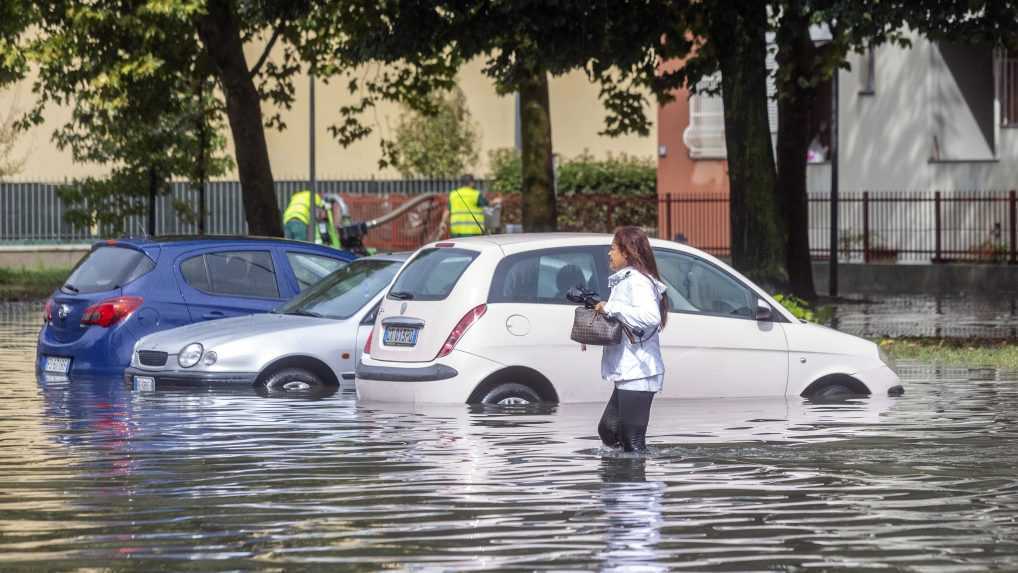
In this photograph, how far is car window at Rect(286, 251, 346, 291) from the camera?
17.5 meters

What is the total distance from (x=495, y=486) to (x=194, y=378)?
5112mm

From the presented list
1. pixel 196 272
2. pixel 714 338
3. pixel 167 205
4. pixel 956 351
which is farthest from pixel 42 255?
pixel 714 338

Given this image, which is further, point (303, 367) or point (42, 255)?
point (42, 255)

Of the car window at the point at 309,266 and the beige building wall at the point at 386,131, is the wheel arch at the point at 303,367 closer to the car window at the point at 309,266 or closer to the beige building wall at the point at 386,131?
the car window at the point at 309,266

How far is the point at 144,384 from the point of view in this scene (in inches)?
606

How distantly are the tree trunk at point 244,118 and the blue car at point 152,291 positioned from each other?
43.1 feet

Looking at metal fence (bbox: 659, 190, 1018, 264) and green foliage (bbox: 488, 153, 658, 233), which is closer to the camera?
metal fence (bbox: 659, 190, 1018, 264)

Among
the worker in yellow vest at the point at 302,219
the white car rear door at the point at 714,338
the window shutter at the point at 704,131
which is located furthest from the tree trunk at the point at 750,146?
the window shutter at the point at 704,131

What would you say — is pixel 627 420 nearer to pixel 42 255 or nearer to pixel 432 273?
pixel 432 273

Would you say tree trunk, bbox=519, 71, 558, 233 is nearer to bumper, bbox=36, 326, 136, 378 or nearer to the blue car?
the blue car

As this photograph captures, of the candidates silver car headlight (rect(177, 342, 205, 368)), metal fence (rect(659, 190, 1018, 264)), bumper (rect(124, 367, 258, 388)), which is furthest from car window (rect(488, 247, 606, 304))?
metal fence (rect(659, 190, 1018, 264))

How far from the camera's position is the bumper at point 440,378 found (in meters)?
13.2

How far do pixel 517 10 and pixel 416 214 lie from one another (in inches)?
1011

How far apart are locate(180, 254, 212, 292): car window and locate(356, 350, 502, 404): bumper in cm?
368
